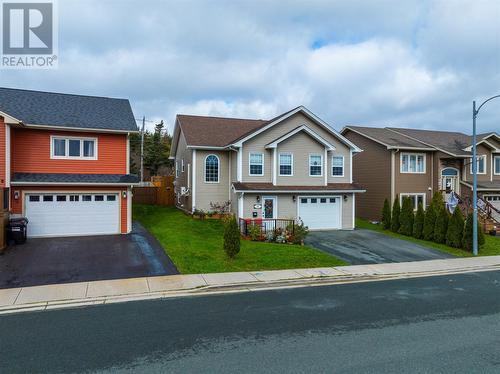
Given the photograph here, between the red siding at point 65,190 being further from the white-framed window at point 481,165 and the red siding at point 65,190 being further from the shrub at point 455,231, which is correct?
the white-framed window at point 481,165

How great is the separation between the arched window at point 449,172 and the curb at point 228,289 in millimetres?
14893

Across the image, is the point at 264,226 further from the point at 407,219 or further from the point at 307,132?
the point at 407,219

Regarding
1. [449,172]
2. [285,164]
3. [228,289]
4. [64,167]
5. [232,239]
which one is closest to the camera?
[228,289]

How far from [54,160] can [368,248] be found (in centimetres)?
1623

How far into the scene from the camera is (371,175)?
28500 millimetres

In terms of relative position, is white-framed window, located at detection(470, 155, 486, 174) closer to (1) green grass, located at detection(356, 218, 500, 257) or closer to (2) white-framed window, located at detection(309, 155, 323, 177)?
(1) green grass, located at detection(356, 218, 500, 257)

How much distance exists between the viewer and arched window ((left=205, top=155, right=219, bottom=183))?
24.2 m

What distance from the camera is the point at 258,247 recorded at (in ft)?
53.4

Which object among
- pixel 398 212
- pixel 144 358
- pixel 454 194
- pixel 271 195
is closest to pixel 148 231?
pixel 271 195

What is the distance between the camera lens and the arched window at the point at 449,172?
27.5 metres

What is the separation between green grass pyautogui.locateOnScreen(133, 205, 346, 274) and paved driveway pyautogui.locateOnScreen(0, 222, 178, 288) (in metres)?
0.67

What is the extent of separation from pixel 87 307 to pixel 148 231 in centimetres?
1056

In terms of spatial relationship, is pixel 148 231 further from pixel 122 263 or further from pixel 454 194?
pixel 454 194

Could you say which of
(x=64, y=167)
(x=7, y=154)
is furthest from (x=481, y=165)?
(x=7, y=154)
